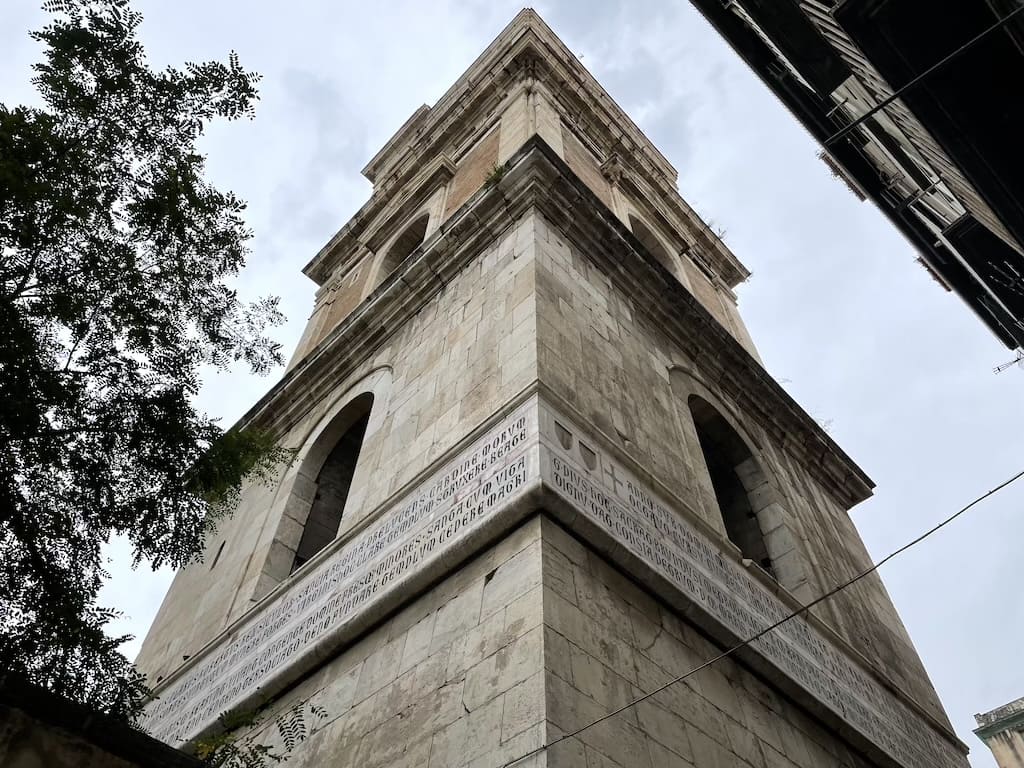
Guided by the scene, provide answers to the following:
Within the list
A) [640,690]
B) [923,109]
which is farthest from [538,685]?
[923,109]

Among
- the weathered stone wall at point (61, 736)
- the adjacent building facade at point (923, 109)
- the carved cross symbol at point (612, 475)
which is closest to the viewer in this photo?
the weathered stone wall at point (61, 736)

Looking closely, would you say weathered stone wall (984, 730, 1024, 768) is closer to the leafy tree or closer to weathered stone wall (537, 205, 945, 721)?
weathered stone wall (537, 205, 945, 721)

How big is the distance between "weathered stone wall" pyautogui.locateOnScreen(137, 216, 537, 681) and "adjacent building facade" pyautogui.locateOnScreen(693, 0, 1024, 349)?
3.51 meters

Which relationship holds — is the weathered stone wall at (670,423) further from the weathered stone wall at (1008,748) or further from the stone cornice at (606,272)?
the weathered stone wall at (1008,748)

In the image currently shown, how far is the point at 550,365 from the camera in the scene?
805cm

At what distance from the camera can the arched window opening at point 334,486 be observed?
10742mm

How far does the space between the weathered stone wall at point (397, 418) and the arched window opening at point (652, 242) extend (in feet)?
22.5

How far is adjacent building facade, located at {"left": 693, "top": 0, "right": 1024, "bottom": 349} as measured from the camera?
707 centimetres

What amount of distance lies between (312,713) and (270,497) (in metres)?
5.06

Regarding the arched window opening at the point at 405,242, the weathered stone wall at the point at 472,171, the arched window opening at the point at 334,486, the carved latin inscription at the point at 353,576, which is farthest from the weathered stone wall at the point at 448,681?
the arched window opening at the point at 405,242

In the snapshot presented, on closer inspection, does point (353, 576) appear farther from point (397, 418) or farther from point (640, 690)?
point (640, 690)

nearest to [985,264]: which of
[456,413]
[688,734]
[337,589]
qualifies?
[456,413]

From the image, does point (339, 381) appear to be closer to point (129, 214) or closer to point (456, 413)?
point (456, 413)

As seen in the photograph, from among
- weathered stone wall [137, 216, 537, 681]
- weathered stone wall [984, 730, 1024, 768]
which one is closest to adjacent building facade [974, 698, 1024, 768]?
weathered stone wall [984, 730, 1024, 768]
